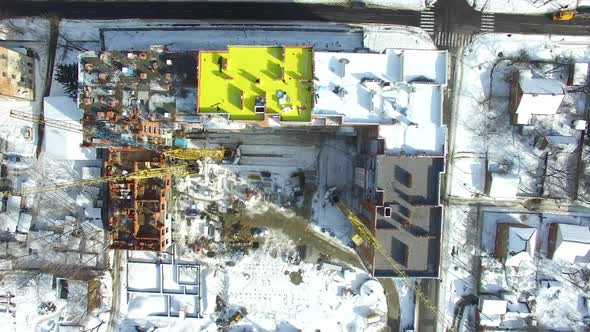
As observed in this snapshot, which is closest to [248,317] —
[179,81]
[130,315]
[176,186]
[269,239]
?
[269,239]

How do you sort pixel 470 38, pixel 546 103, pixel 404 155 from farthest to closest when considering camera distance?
pixel 470 38, pixel 546 103, pixel 404 155

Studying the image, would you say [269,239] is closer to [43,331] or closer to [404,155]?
[404,155]

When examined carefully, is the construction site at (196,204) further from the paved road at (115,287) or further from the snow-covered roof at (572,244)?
the snow-covered roof at (572,244)

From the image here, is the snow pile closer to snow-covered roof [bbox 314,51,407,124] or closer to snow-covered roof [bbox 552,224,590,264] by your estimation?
snow-covered roof [bbox 314,51,407,124]

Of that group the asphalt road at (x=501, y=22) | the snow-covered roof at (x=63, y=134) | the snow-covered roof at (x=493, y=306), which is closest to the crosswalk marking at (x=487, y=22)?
the asphalt road at (x=501, y=22)

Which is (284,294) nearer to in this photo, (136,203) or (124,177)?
(136,203)

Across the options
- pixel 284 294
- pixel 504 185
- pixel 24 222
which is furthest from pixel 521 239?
pixel 24 222

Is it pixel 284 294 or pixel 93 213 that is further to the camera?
pixel 284 294
